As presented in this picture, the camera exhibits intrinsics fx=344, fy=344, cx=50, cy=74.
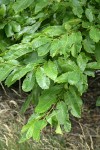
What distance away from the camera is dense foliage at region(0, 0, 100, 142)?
1.76m

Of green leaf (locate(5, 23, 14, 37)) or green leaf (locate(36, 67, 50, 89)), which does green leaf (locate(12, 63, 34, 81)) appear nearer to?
green leaf (locate(36, 67, 50, 89))

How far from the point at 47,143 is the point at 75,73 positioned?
157cm

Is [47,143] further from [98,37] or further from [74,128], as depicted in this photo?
[98,37]

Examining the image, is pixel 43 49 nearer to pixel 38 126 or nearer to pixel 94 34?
pixel 94 34

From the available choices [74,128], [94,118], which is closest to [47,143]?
[74,128]

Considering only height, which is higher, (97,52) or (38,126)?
(97,52)

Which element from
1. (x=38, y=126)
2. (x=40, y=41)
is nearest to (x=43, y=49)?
(x=40, y=41)

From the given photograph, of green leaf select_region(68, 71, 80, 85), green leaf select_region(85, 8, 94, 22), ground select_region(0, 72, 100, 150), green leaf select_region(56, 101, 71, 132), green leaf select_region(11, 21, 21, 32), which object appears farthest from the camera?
ground select_region(0, 72, 100, 150)

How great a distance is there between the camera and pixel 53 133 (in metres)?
3.47

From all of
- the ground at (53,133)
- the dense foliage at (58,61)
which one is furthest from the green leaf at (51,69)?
the ground at (53,133)

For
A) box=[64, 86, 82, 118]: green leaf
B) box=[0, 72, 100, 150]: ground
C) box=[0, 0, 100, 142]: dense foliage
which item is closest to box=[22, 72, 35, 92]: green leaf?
box=[0, 0, 100, 142]: dense foliage

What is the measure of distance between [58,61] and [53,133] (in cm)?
177

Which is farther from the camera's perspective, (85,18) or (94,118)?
(94,118)

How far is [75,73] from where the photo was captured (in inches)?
68.1
